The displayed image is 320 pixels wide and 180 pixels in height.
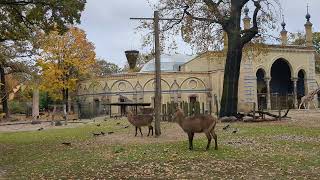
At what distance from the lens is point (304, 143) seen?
1748 centimetres

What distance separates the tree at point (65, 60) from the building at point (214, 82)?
396cm

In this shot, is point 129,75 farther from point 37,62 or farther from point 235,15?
point 235,15

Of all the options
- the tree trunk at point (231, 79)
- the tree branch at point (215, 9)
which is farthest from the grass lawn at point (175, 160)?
the tree branch at point (215, 9)

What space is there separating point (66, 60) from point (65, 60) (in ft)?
0.41

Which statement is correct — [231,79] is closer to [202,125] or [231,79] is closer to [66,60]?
[202,125]

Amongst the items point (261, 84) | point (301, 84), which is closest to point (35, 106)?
point (261, 84)

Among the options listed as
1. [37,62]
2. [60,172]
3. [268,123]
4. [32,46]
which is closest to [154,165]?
[60,172]

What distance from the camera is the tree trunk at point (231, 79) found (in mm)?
31922

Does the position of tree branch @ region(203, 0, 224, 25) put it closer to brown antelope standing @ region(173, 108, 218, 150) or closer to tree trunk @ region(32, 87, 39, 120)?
brown antelope standing @ region(173, 108, 218, 150)

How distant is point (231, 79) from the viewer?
32375 millimetres

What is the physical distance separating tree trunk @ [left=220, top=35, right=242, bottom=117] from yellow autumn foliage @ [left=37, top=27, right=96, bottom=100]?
28409 millimetres

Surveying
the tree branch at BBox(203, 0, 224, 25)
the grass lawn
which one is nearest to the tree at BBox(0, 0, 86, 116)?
the grass lawn

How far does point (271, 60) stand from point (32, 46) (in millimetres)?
29623

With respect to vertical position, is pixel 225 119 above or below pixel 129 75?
below
